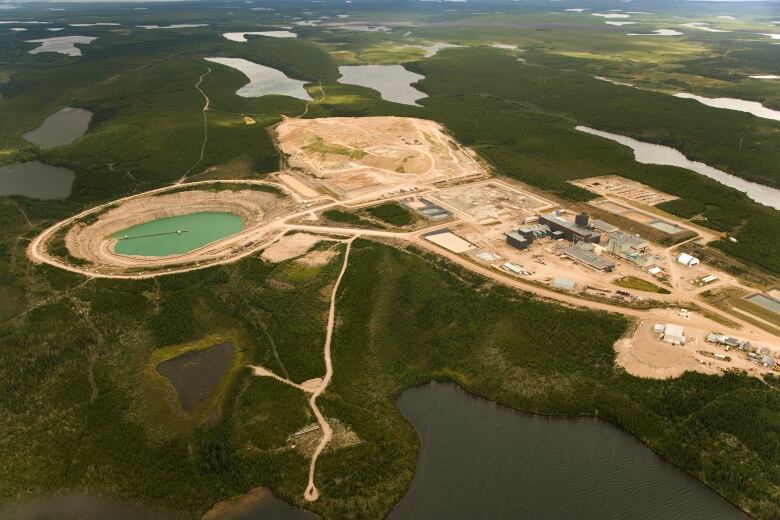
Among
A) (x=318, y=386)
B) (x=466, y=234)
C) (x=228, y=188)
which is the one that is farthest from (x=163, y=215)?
(x=318, y=386)

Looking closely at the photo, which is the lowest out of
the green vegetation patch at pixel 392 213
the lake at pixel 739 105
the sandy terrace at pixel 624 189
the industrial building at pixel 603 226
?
the green vegetation patch at pixel 392 213

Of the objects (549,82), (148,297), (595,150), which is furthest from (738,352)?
(549,82)

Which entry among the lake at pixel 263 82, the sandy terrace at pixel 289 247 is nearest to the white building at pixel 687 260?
the sandy terrace at pixel 289 247

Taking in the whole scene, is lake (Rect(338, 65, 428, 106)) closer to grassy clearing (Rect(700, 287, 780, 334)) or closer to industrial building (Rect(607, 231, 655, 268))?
industrial building (Rect(607, 231, 655, 268))

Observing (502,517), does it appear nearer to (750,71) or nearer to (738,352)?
(738,352)

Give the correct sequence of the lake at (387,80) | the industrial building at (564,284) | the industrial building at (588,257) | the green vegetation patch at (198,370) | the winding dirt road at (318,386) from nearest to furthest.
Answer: the winding dirt road at (318,386) → the green vegetation patch at (198,370) → the industrial building at (564,284) → the industrial building at (588,257) → the lake at (387,80)

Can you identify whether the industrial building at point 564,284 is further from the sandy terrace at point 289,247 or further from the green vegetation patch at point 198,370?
the green vegetation patch at point 198,370
